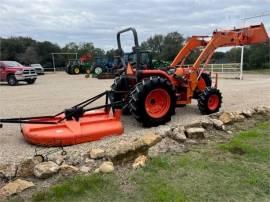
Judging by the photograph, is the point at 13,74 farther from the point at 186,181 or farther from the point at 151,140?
the point at 186,181

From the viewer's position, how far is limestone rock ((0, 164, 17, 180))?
4774mm

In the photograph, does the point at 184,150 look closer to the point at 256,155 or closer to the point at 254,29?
→ the point at 256,155

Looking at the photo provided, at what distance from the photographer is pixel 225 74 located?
26391 mm

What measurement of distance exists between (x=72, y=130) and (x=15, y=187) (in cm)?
228

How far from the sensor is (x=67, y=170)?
4.88 m

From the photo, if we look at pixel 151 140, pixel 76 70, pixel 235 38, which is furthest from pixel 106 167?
pixel 76 70

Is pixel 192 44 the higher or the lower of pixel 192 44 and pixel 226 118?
the higher

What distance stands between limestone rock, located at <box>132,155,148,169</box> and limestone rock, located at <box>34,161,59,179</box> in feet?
3.53

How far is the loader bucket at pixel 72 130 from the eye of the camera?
631 centimetres

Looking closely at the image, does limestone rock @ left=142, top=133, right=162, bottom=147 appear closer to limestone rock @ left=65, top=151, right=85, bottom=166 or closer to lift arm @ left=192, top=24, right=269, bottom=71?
limestone rock @ left=65, top=151, right=85, bottom=166

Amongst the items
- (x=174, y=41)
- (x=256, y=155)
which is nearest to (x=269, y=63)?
(x=174, y=41)

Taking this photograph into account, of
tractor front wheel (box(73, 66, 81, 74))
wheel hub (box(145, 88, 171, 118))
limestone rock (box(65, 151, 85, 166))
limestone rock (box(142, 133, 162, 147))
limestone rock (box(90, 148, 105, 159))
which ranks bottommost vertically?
tractor front wheel (box(73, 66, 81, 74))

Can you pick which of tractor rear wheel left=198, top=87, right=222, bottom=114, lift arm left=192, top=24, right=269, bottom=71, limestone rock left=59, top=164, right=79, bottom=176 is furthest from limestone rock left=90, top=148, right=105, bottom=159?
lift arm left=192, top=24, right=269, bottom=71

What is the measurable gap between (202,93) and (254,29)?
7.91ft
